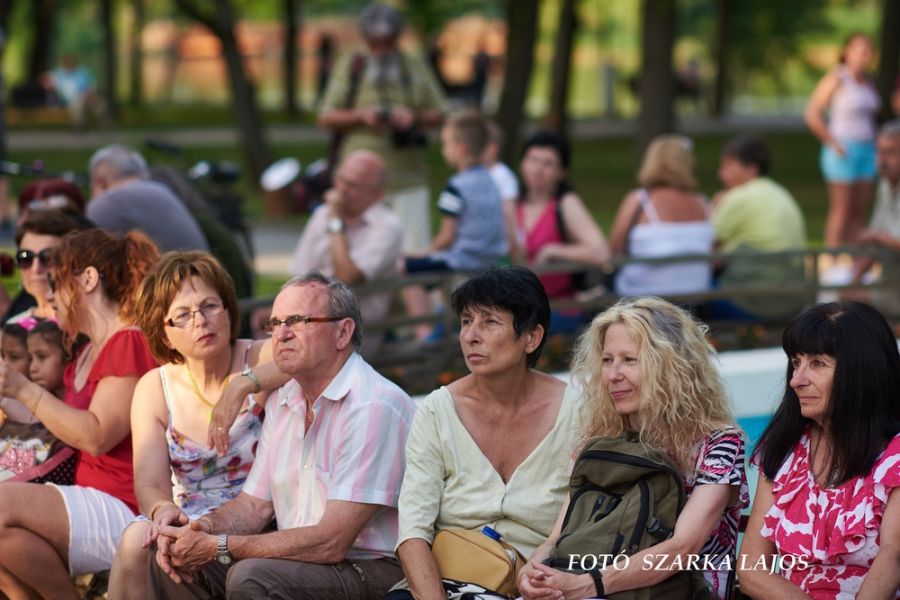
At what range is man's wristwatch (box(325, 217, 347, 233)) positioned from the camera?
8.05m

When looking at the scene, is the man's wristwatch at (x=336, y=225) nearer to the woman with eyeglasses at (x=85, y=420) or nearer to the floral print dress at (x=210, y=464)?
the woman with eyeglasses at (x=85, y=420)

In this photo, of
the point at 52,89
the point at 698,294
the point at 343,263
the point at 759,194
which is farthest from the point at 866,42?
the point at 52,89

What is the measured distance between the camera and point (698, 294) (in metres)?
8.56

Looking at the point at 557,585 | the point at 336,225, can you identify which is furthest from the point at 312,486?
the point at 336,225

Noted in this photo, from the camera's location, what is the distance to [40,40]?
40.8 metres

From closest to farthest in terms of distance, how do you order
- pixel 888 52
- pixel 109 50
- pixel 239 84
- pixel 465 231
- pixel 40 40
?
pixel 465 231, pixel 239 84, pixel 888 52, pixel 109 50, pixel 40 40

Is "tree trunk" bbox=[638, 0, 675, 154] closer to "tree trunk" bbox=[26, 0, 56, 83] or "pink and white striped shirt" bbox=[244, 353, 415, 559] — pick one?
"pink and white striped shirt" bbox=[244, 353, 415, 559]

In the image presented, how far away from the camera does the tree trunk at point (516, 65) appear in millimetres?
20266

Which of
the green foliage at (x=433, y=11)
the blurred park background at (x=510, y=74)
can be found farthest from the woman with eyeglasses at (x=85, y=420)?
the green foliage at (x=433, y=11)

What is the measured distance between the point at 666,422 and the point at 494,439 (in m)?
0.60

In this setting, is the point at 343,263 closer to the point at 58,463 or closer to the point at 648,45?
the point at 58,463

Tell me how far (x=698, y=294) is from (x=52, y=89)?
31.8 m

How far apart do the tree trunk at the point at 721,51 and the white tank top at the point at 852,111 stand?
21.2 m

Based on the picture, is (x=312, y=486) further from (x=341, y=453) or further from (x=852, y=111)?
(x=852, y=111)
